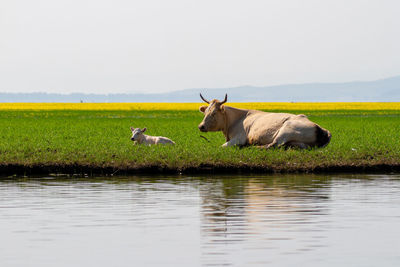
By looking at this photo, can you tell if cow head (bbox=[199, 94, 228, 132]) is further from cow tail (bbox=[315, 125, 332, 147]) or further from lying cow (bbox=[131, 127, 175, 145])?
cow tail (bbox=[315, 125, 332, 147])

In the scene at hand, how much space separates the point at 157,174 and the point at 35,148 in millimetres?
5335

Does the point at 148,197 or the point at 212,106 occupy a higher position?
the point at 212,106

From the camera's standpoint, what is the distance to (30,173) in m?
20.2

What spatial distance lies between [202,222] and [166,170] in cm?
767

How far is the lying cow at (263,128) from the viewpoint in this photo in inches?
909

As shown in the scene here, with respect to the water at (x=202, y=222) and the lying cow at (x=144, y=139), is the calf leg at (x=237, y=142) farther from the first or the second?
the water at (x=202, y=222)

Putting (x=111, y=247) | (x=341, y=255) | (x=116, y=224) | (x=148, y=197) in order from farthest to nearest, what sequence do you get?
(x=148, y=197) → (x=116, y=224) → (x=111, y=247) → (x=341, y=255)

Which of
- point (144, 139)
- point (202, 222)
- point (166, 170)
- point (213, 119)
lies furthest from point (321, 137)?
point (202, 222)

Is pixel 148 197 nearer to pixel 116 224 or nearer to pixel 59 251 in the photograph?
pixel 116 224

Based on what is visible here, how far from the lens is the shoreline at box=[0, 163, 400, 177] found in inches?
777

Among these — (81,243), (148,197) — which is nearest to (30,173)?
(148,197)

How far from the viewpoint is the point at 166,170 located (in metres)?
19.8

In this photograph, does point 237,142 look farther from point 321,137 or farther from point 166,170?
point 166,170

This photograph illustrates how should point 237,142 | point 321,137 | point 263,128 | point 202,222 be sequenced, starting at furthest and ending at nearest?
point 237,142 → point 263,128 → point 321,137 → point 202,222
